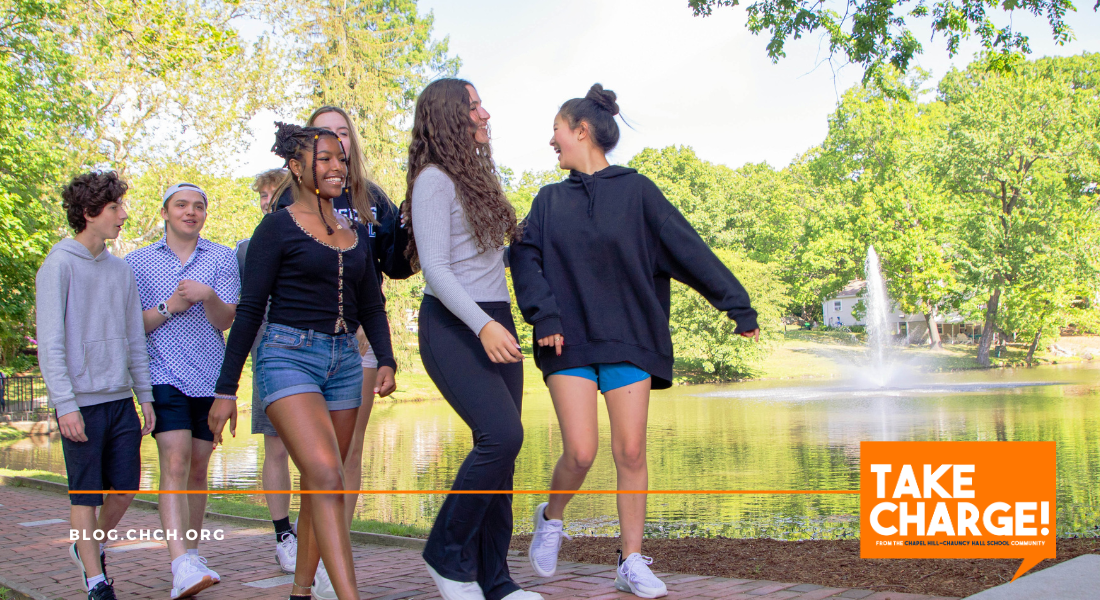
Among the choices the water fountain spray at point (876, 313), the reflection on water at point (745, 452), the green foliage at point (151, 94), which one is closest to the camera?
the reflection on water at point (745, 452)

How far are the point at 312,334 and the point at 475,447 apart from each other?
2.40 ft

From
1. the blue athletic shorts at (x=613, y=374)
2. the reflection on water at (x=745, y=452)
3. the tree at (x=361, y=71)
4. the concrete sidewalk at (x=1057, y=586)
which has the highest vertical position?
the tree at (x=361, y=71)

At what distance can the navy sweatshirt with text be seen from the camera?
3.42 m

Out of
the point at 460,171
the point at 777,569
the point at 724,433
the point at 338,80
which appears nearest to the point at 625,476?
the point at 777,569

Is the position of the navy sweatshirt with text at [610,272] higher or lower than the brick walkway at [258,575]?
higher

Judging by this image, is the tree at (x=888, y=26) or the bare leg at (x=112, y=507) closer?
the bare leg at (x=112, y=507)

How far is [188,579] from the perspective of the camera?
12.1ft

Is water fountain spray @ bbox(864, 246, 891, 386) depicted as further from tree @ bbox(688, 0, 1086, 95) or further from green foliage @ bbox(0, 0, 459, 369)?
tree @ bbox(688, 0, 1086, 95)

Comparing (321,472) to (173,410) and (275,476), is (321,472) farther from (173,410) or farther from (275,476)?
(275,476)

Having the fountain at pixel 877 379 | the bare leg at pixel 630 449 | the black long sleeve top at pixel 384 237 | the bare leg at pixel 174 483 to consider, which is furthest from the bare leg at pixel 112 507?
the fountain at pixel 877 379

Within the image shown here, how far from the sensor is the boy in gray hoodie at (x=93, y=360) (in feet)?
11.7

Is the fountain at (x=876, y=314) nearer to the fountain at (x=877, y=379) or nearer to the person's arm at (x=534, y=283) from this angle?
the fountain at (x=877, y=379)

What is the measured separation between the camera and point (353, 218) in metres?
3.87

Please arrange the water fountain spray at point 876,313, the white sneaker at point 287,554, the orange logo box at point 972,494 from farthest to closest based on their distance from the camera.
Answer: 1. the water fountain spray at point 876,313
2. the white sneaker at point 287,554
3. the orange logo box at point 972,494
